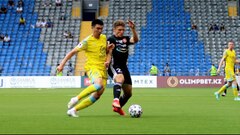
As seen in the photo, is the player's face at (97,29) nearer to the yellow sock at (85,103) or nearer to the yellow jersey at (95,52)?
the yellow jersey at (95,52)

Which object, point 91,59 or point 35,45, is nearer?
point 91,59

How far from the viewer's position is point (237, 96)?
20.3m

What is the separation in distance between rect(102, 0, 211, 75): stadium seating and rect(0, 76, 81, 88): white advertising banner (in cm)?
683

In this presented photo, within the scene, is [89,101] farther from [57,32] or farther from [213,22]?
[213,22]

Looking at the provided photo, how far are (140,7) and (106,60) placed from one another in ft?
→ 138

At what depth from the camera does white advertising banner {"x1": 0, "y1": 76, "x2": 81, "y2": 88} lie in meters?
41.1

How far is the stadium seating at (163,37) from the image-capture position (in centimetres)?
4644

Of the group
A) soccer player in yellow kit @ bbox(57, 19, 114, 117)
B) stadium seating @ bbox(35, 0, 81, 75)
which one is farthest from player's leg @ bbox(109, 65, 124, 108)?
stadium seating @ bbox(35, 0, 81, 75)

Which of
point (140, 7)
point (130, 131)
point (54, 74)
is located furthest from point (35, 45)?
point (130, 131)

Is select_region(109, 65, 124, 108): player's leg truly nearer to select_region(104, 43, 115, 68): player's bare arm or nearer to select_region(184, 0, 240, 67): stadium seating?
select_region(104, 43, 115, 68): player's bare arm

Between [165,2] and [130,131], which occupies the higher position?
[165,2]

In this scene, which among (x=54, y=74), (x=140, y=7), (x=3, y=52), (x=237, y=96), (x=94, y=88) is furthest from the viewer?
(x=140, y=7)

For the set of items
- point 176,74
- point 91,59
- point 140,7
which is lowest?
point 176,74

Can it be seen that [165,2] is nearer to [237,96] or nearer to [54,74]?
[54,74]
